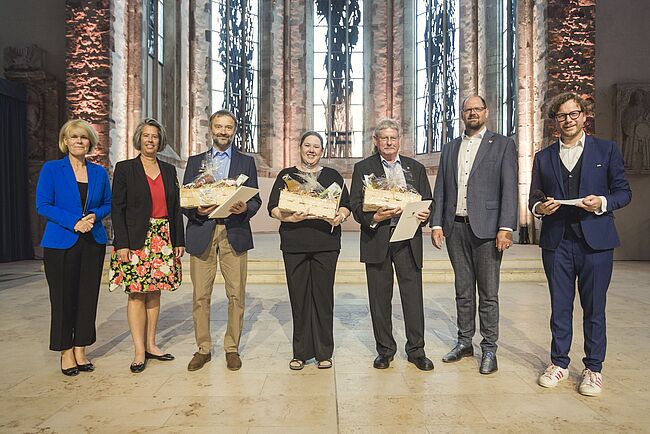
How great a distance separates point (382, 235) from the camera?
11.3 feet

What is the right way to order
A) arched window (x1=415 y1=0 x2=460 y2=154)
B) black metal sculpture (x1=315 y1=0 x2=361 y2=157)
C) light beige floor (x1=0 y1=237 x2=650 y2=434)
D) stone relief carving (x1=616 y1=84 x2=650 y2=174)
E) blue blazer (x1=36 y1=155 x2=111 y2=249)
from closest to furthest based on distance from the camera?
light beige floor (x1=0 y1=237 x2=650 y2=434)
blue blazer (x1=36 y1=155 x2=111 y2=249)
stone relief carving (x1=616 y1=84 x2=650 y2=174)
arched window (x1=415 y1=0 x2=460 y2=154)
black metal sculpture (x1=315 y1=0 x2=361 y2=157)

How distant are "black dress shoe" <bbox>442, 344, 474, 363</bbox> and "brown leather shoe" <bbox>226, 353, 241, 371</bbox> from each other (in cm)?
150

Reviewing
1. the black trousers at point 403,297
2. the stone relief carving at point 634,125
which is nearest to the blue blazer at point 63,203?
the black trousers at point 403,297

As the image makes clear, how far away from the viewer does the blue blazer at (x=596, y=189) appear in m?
2.96

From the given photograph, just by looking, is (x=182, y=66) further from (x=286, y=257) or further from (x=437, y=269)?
(x=286, y=257)

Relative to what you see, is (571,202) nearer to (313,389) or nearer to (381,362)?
(381,362)

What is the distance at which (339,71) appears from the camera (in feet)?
52.6

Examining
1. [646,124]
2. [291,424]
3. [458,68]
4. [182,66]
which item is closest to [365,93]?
[458,68]

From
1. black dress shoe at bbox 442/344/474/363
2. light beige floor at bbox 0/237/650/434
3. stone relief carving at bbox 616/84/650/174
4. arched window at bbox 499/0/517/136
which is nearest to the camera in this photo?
light beige floor at bbox 0/237/650/434

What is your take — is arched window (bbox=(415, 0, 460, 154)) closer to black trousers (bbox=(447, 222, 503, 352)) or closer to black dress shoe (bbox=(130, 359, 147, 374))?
black trousers (bbox=(447, 222, 503, 352))

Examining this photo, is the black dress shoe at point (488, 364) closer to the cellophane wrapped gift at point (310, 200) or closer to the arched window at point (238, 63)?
the cellophane wrapped gift at point (310, 200)

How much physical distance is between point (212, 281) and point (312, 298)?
2.40 feet

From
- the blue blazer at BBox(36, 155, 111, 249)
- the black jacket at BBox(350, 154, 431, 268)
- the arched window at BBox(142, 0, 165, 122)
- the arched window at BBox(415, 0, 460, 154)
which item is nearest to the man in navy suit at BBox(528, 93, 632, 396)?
Result: the black jacket at BBox(350, 154, 431, 268)

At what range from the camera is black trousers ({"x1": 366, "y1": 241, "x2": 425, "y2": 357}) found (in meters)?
3.48
